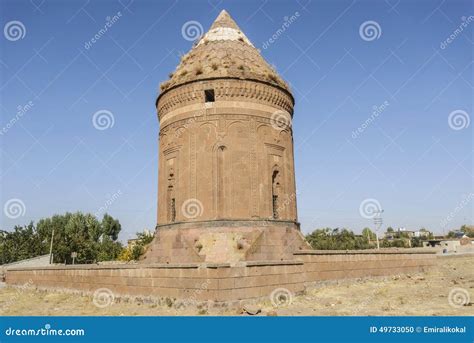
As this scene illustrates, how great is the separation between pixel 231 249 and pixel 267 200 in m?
3.05

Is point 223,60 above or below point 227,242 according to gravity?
above

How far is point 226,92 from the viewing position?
17047 millimetres

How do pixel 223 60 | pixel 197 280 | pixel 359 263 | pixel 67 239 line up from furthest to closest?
1. pixel 67 239
2. pixel 223 60
3. pixel 359 263
4. pixel 197 280

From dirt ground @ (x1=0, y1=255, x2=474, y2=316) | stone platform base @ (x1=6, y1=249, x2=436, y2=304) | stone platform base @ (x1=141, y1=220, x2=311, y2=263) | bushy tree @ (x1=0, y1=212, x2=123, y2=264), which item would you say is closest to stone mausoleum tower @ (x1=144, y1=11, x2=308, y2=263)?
stone platform base @ (x1=141, y1=220, x2=311, y2=263)

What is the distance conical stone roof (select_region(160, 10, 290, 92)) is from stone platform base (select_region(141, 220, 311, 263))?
696 cm

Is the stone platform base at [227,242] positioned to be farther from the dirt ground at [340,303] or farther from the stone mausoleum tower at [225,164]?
the dirt ground at [340,303]

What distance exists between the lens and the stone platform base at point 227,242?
582 inches

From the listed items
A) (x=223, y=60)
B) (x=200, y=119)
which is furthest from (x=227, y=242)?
(x=223, y=60)

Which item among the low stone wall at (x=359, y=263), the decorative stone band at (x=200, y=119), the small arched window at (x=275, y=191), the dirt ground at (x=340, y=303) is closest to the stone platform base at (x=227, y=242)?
the small arched window at (x=275, y=191)

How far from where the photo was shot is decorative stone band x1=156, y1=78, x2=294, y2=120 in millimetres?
17078

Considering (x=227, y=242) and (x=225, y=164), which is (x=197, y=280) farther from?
(x=225, y=164)

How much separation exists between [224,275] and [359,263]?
886 centimetres

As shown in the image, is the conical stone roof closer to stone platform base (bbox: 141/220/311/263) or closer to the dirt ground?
stone platform base (bbox: 141/220/311/263)

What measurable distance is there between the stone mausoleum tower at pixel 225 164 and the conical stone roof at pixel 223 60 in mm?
55
